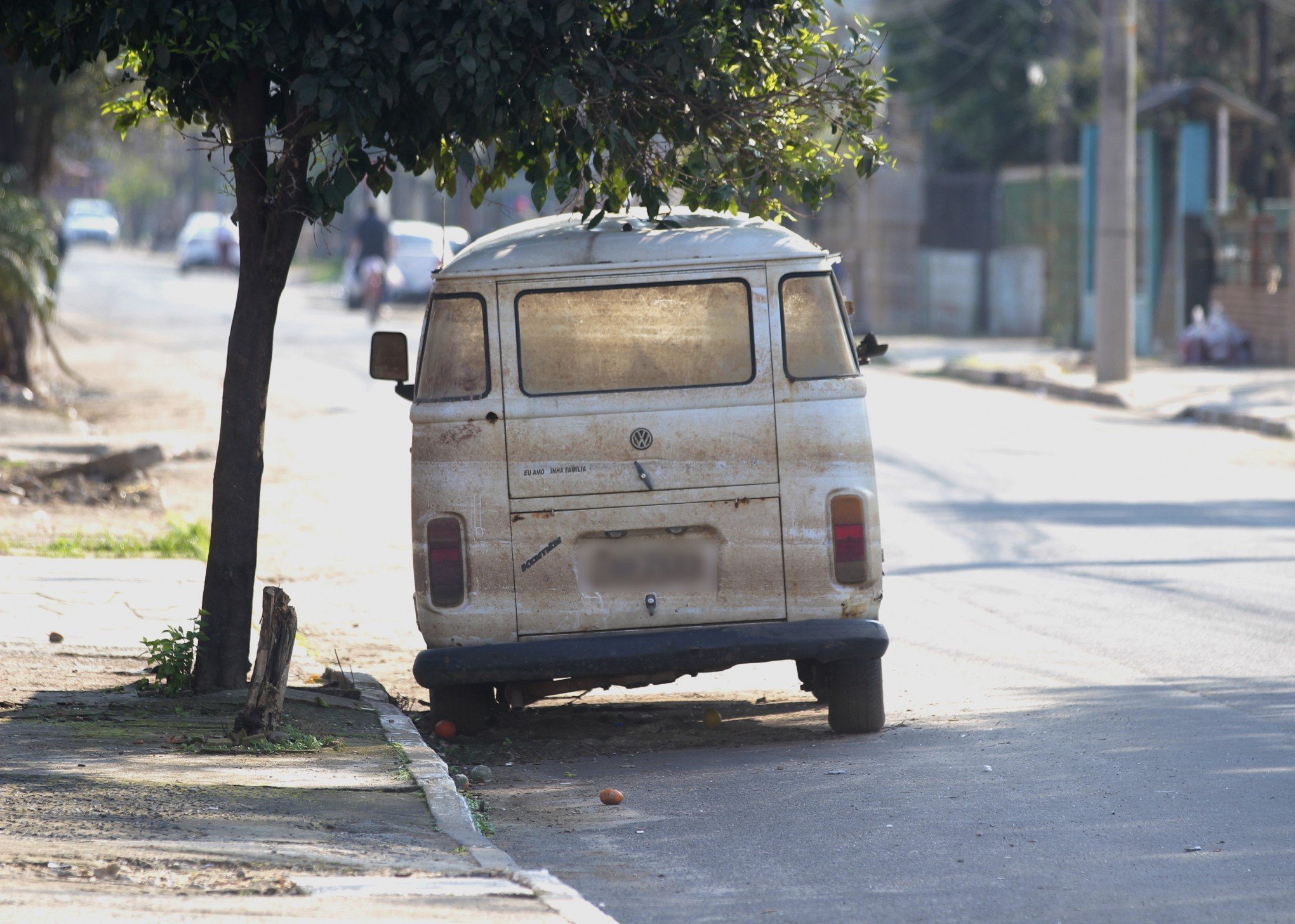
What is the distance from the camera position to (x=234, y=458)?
6473 millimetres

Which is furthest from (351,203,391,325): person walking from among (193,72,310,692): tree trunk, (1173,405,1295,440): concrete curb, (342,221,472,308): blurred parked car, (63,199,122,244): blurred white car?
(63,199,122,244): blurred white car

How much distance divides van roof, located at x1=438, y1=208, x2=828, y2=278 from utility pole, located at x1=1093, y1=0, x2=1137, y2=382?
49.5 ft

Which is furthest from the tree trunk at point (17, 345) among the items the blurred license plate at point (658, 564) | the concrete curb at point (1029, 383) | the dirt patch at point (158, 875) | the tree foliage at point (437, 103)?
the dirt patch at point (158, 875)

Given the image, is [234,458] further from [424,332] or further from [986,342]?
[986,342]

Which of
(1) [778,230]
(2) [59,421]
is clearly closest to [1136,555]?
(1) [778,230]

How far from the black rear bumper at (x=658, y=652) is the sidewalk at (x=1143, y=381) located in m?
11.5

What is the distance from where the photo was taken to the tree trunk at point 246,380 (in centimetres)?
636

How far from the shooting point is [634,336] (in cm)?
616

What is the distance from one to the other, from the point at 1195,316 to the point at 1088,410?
579cm

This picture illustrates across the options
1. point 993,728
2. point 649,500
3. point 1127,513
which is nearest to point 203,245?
point 1127,513

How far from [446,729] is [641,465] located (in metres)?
1.37

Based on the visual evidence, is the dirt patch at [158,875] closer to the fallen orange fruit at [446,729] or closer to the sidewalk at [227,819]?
the sidewalk at [227,819]

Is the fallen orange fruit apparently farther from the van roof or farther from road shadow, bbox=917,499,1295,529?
road shadow, bbox=917,499,1295,529

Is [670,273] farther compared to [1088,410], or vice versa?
[1088,410]
